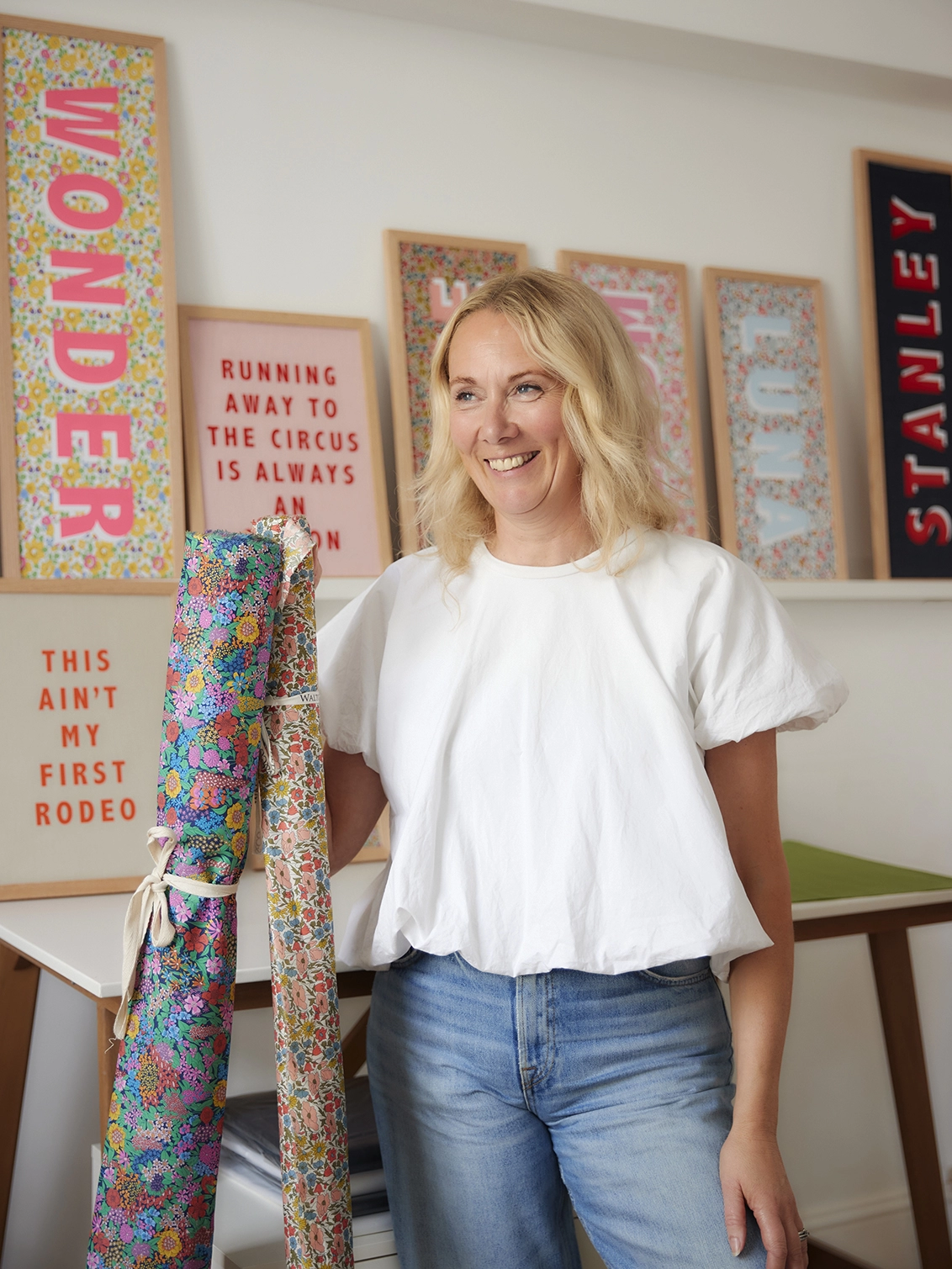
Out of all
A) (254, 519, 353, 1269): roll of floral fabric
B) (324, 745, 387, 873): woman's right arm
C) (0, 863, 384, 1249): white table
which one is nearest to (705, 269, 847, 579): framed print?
(0, 863, 384, 1249): white table

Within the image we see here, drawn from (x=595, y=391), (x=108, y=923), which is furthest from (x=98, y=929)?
(x=595, y=391)

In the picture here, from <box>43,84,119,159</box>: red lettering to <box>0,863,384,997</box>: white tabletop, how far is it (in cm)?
127

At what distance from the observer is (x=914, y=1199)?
2.08 metres

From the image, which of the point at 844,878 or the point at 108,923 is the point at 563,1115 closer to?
the point at 108,923

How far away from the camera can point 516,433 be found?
3.86 feet

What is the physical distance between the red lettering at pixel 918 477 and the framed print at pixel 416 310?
981mm

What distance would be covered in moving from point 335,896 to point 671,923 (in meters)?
0.80

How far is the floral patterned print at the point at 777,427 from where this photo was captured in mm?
2371

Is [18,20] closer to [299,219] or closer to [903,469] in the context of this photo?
[299,219]

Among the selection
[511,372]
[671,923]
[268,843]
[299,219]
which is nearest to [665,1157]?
[671,923]

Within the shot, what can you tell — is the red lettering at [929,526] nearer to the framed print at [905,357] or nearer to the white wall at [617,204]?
the framed print at [905,357]

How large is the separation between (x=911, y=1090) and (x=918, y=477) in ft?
4.22

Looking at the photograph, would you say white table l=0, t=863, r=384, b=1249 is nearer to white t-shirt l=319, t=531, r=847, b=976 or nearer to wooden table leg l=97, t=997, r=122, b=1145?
wooden table leg l=97, t=997, r=122, b=1145

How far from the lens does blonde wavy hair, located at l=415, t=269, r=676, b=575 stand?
3.80 feet
